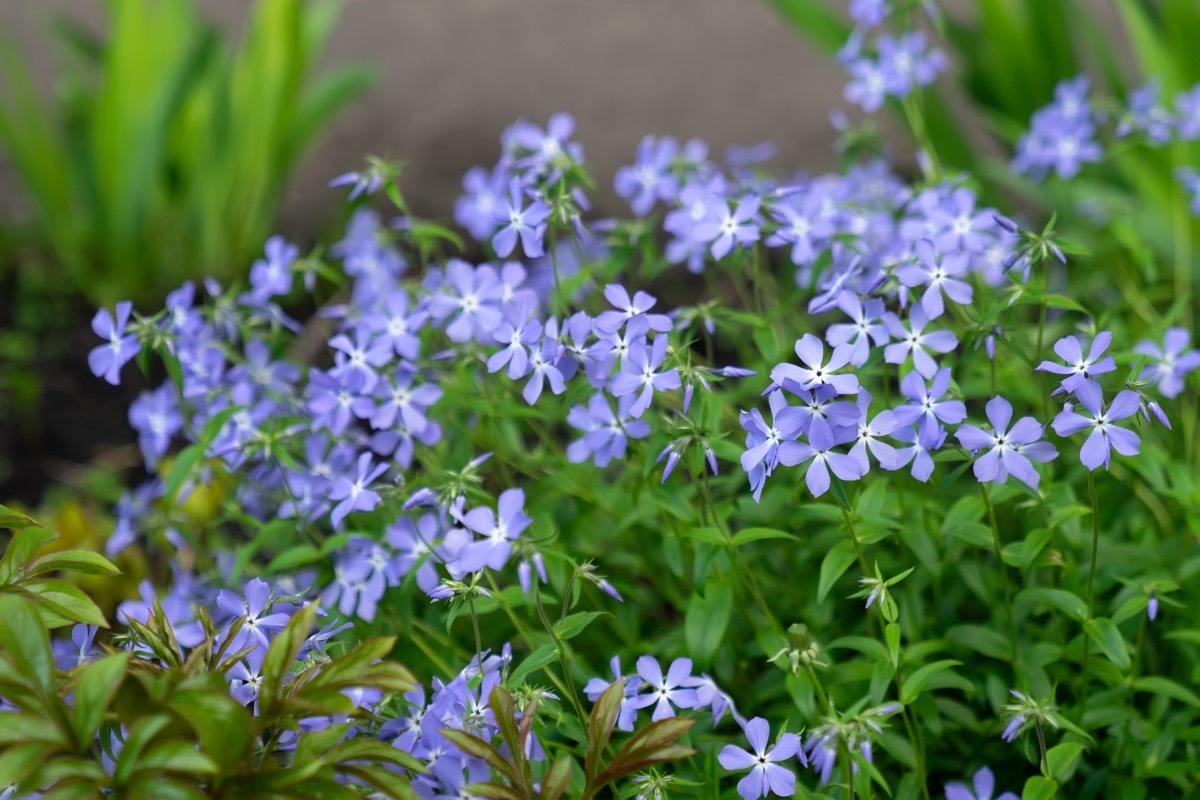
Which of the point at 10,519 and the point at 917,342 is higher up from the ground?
the point at 10,519

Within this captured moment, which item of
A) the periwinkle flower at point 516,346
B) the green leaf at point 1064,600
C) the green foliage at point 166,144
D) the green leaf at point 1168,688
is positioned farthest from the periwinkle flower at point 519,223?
the green foliage at point 166,144

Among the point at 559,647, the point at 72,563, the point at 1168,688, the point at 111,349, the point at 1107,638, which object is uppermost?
the point at 111,349

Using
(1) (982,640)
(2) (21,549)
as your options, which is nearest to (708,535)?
(1) (982,640)

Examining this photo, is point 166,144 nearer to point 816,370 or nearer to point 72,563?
point 72,563

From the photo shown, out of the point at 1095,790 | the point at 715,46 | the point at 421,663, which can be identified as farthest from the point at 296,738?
the point at 715,46

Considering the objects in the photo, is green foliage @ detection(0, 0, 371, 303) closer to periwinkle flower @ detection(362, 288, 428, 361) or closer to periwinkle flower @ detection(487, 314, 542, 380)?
periwinkle flower @ detection(362, 288, 428, 361)

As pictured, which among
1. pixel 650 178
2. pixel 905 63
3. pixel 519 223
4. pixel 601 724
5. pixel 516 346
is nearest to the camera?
pixel 601 724

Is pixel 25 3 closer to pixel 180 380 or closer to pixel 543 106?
pixel 543 106
